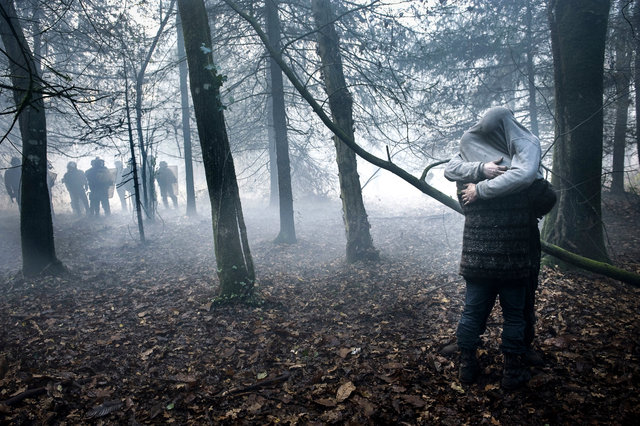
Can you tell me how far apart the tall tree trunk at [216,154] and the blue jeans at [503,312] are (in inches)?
126

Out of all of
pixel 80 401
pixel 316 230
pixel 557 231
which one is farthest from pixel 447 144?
Result: pixel 80 401

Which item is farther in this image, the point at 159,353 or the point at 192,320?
the point at 192,320

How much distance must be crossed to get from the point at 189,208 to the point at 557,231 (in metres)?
13.2

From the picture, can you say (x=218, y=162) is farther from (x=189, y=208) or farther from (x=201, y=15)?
(x=189, y=208)

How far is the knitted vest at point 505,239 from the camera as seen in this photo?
2639 mm

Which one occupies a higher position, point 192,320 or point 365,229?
point 365,229

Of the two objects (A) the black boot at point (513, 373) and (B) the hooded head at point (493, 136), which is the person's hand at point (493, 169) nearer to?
(B) the hooded head at point (493, 136)

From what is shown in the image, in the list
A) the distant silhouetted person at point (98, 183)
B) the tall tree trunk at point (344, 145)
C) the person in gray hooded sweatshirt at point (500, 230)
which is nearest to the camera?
the person in gray hooded sweatshirt at point (500, 230)

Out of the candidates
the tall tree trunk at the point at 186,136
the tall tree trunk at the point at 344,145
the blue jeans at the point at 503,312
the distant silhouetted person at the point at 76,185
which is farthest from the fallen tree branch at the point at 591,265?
the distant silhouetted person at the point at 76,185

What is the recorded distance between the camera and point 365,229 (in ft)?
24.5

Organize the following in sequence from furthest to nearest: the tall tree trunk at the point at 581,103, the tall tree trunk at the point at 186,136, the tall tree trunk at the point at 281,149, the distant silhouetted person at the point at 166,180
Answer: the distant silhouetted person at the point at 166,180 → the tall tree trunk at the point at 186,136 → the tall tree trunk at the point at 281,149 → the tall tree trunk at the point at 581,103

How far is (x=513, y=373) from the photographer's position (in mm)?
2771

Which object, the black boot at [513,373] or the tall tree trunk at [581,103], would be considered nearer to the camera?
the black boot at [513,373]

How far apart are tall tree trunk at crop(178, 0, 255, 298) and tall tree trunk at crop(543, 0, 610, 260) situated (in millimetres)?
4702
